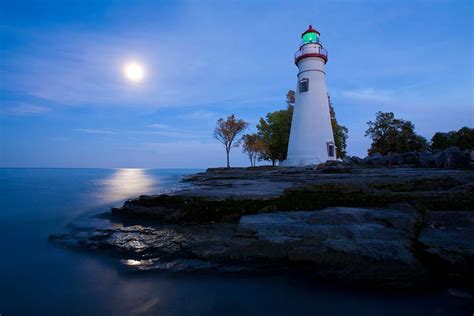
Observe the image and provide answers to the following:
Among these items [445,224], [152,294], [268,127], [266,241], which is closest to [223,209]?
[266,241]

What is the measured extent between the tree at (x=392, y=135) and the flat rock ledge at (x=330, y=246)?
33.0 metres

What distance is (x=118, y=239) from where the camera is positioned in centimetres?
451

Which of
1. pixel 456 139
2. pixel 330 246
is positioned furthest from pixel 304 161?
pixel 456 139

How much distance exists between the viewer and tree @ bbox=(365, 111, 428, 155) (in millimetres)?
32188

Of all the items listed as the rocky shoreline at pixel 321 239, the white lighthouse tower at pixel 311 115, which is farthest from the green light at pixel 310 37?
the rocky shoreline at pixel 321 239

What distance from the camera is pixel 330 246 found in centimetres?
334

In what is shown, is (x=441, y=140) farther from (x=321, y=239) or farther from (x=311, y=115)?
(x=321, y=239)

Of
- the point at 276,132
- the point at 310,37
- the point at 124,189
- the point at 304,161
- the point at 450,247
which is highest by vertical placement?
the point at 310,37

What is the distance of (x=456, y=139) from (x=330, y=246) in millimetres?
42114

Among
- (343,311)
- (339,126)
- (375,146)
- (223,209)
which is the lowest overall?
(343,311)

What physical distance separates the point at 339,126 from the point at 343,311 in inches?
1399

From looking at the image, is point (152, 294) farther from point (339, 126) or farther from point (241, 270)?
point (339, 126)

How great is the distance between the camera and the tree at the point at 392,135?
3219 centimetres

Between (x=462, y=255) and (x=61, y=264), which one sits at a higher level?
(x=462, y=255)
